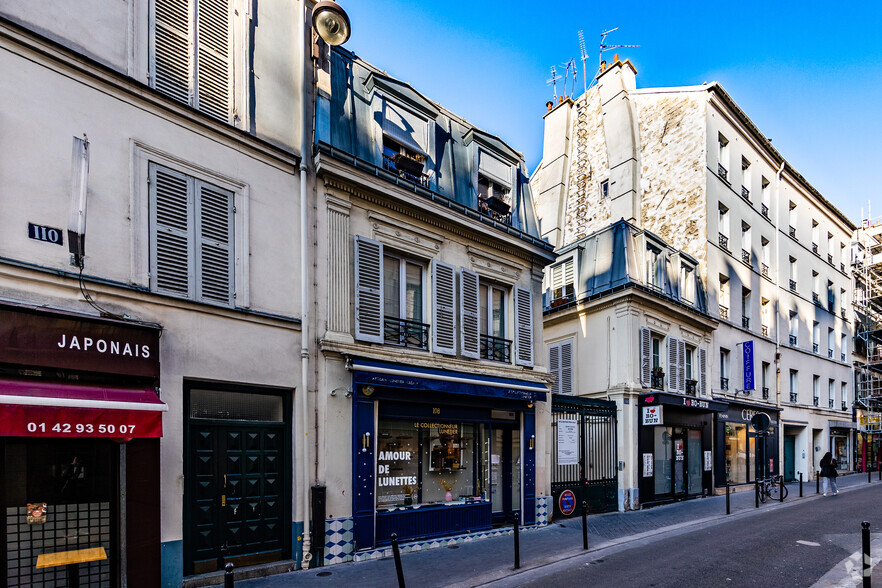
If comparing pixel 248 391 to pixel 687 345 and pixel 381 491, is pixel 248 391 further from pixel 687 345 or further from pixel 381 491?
pixel 687 345

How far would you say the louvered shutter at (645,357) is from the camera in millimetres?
16656

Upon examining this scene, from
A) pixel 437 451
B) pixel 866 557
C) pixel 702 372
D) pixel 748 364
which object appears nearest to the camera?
pixel 866 557

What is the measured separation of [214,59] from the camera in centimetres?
876

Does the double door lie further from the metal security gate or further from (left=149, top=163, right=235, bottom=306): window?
the metal security gate

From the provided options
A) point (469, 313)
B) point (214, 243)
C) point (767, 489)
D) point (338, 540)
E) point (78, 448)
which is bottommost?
point (767, 489)

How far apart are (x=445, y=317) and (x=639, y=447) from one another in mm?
8493

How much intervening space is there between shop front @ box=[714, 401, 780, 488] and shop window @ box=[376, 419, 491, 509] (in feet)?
39.5

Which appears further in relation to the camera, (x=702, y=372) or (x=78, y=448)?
(x=702, y=372)

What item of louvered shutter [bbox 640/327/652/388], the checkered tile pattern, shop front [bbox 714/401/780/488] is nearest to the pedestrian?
shop front [bbox 714/401/780/488]

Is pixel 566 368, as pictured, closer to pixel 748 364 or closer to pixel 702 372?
pixel 702 372

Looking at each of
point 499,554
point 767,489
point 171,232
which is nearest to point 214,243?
point 171,232

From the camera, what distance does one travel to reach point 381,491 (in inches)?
400

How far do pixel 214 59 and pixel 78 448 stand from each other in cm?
615

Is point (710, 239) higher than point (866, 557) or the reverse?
higher
